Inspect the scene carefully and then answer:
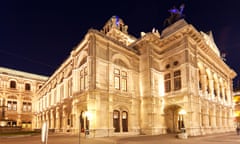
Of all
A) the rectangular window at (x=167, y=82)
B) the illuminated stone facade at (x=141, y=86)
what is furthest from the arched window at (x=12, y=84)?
the rectangular window at (x=167, y=82)

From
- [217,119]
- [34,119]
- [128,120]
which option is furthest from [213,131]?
[34,119]

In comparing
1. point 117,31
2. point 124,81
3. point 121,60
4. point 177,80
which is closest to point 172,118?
point 177,80

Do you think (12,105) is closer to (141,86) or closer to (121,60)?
(121,60)

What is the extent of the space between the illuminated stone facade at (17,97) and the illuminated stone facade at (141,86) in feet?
65.7

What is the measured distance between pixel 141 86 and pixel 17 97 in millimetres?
34850

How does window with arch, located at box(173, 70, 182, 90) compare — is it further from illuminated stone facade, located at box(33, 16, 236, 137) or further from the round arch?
the round arch

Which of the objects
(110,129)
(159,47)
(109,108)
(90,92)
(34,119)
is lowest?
(34,119)

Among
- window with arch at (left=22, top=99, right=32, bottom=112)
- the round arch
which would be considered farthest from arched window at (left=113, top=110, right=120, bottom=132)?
window with arch at (left=22, top=99, right=32, bottom=112)

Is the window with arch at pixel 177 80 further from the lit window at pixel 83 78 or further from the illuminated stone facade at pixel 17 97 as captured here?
the illuminated stone facade at pixel 17 97

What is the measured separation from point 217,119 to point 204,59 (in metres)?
9.94

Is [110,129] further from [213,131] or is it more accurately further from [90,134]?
[213,131]

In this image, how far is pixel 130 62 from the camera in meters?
24.3

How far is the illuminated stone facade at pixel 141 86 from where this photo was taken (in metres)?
19.8

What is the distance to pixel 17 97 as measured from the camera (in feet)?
147
